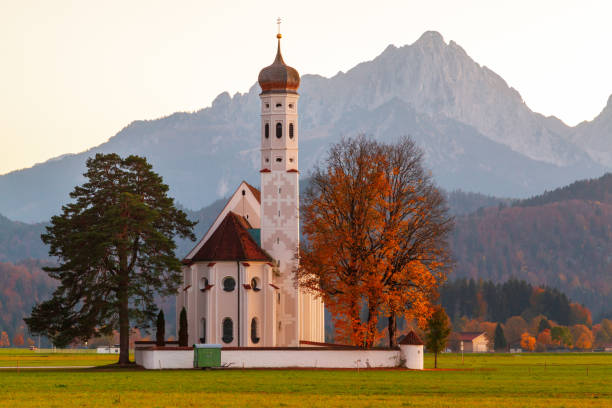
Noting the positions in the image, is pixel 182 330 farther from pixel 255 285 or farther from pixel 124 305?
pixel 255 285

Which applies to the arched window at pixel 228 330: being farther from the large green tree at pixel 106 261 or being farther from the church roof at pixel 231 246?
the large green tree at pixel 106 261

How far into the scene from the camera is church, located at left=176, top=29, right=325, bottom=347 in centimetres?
8688

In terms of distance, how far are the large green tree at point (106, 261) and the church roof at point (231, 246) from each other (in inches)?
463

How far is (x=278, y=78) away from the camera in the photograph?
3716 inches

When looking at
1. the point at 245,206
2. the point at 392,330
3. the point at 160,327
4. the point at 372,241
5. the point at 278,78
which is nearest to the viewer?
the point at 372,241

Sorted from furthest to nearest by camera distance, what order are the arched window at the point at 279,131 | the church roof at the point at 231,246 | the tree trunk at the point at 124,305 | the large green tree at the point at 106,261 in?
the arched window at the point at 279,131 → the church roof at the point at 231,246 → the tree trunk at the point at 124,305 → the large green tree at the point at 106,261

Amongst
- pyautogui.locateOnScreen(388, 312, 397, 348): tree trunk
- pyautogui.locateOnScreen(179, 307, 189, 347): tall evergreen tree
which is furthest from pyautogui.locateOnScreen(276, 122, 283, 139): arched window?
pyautogui.locateOnScreen(388, 312, 397, 348): tree trunk

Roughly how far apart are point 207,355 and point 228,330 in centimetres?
1744

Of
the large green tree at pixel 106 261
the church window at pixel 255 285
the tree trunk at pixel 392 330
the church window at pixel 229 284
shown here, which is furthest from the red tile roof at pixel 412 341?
the church window at pixel 229 284

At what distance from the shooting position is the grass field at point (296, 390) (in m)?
40.3

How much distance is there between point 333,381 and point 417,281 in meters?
18.9

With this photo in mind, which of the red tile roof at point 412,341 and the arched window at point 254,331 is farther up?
the arched window at point 254,331

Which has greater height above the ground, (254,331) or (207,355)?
(254,331)

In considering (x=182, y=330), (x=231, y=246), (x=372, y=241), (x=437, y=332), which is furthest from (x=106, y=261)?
(x=437, y=332)
